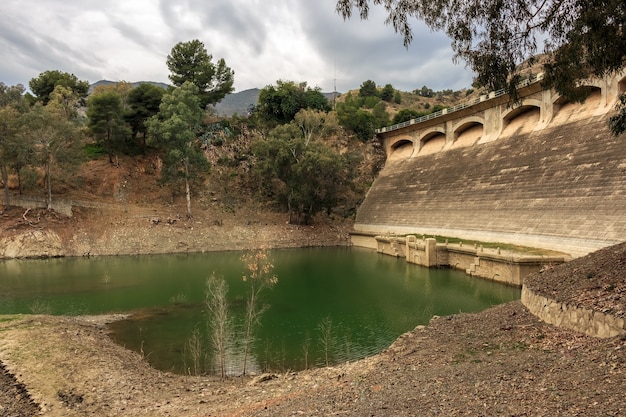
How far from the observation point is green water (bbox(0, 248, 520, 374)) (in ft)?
42.0

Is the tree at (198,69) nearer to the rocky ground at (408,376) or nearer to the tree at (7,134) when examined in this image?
the tree at (7,134)

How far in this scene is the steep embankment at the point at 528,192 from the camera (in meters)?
21.5

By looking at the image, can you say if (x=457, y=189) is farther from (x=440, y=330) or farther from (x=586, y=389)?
(x=586, y=389)

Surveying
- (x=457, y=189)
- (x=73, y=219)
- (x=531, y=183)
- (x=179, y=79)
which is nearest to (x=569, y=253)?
(x=531, y=183)

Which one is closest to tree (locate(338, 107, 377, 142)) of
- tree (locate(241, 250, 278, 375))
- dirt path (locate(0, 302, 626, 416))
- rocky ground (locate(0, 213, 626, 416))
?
tree (locate(241, 250, 278, 375))

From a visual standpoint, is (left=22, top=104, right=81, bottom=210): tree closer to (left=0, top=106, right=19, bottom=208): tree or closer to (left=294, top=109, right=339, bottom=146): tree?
(left=0, top=106, right=19, bottom=208): tree

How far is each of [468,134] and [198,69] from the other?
3371cm

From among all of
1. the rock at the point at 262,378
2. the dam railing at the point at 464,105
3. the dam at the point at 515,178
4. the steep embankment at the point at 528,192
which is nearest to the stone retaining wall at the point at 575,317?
the rock at the point at 262,378

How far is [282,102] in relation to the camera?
5594 cm

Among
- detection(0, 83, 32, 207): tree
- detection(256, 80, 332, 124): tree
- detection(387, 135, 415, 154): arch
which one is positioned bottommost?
detection(0, 83, 32, 207): tree

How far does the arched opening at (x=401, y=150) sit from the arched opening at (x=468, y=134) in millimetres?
6740

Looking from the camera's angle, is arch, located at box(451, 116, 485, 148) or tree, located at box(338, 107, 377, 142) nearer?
arch, located at box(451, 116, 485, 148)

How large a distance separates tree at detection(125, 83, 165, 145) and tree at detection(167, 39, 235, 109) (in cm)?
537

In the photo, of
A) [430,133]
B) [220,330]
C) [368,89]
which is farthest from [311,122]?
[368,89]
